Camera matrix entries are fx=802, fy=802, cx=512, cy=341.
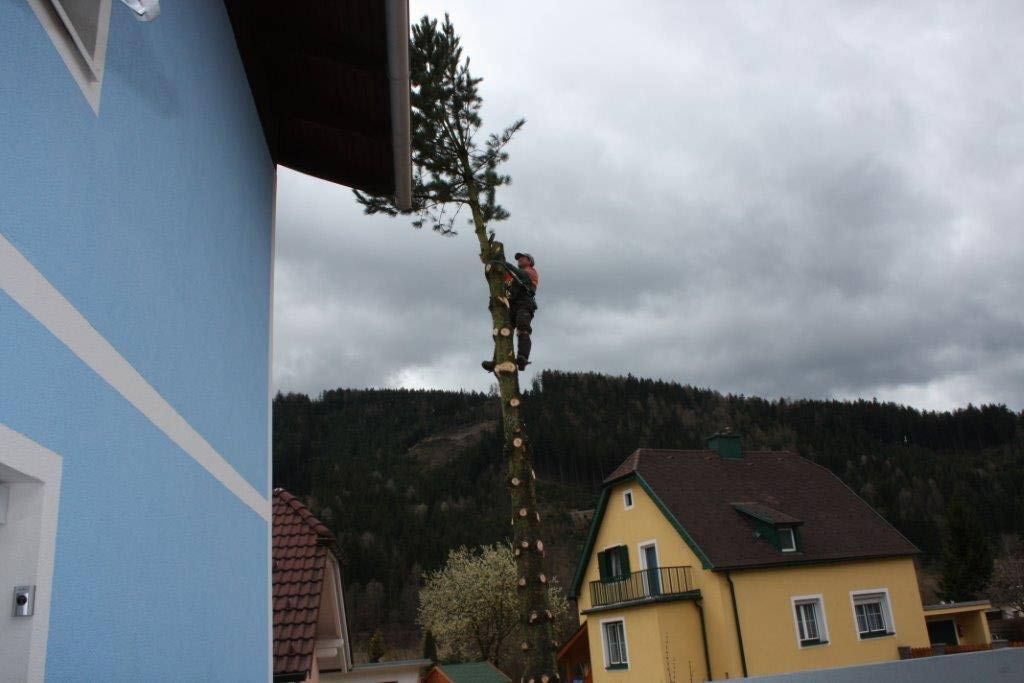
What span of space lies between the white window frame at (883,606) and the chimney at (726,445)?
701 centimetres

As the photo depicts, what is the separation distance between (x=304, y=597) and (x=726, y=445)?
25451 mm

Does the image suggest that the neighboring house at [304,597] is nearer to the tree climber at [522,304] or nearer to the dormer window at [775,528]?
the tree climber at [522,304]

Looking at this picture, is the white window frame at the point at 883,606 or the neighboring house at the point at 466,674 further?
the neighboring house at the point at 466,674

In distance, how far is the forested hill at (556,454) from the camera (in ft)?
281

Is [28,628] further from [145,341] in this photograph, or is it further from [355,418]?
[355,418]

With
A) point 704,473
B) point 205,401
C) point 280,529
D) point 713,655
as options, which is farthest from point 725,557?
point 205,401

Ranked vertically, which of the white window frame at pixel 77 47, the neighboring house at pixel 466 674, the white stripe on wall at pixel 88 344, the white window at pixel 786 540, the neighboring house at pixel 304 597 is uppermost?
the white window frame at pixel 77 47

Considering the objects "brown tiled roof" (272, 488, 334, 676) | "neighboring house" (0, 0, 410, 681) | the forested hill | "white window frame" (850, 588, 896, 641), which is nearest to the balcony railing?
"white window frame" (850, 588, 896, 641)

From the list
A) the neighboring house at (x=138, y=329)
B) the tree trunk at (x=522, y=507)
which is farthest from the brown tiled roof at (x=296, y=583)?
the tree trunk at (x=522, y=507)

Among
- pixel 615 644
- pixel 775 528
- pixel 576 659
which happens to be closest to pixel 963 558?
pixel 576 659

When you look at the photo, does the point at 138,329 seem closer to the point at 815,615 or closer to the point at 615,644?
the point at 615,644

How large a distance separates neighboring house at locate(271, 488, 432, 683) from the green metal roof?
2234cm

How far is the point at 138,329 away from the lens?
358 centimetres

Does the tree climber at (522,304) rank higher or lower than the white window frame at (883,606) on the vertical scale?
higher
